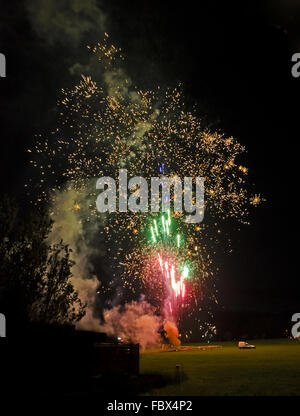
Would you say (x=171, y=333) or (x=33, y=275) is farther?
(x=171, y=333)

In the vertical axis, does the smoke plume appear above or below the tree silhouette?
below

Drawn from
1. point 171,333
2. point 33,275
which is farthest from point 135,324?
point 33,275

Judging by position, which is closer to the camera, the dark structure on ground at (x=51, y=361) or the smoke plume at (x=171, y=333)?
the dark structure on ground at (x=51, y=361)

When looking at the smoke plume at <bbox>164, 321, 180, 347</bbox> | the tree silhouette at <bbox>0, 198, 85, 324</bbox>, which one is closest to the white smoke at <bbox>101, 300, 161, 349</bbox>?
the smoke plume at <bbox>164, 321, 180, 347</bbox>

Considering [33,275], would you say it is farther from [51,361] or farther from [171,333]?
[171,333]

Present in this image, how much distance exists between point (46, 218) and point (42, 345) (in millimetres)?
8888

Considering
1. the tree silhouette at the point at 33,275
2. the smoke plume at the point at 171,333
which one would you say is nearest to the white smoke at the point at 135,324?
the smoke plume at the point at 171,333

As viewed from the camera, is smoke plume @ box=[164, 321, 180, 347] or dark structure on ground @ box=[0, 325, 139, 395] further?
smoke plume @ box=[164, 321, 180, 347]

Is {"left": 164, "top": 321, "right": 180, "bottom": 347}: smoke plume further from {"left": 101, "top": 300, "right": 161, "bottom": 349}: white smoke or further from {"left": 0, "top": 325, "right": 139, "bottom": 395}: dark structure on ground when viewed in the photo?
{"left": 0, "top": 325, "right": 139, "bottom": 395}: dark structure on ground

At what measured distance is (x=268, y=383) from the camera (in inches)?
691

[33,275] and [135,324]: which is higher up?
[33,275]

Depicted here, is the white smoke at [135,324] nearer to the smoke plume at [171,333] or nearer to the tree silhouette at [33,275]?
the smoke plume at [171,333]
